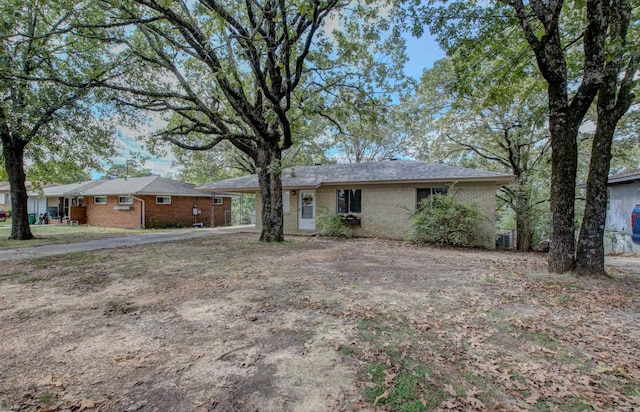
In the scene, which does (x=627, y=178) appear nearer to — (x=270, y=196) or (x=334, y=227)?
(x=334, y=227)

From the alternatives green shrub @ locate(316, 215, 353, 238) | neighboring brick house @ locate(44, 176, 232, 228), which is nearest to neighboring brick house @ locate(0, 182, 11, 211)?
neighboring brick house @ locate(44, 176, 232, 228)

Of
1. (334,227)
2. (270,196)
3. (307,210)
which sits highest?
(270,196)

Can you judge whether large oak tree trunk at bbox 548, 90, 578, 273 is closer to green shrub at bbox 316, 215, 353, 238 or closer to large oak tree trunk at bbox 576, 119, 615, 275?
large oak tree trunk at bbox 576, 119, 615, 275

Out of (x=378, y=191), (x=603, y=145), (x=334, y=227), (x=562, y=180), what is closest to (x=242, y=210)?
(x=334, y=227)

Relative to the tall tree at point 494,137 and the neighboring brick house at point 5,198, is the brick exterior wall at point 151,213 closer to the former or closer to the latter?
the neighboring brick house at point 5,198

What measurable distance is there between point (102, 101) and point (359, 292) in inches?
405

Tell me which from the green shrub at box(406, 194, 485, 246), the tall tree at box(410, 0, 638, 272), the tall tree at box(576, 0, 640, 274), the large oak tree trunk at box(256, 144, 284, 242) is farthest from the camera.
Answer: the large oak tree trunk at box(256, 144, 284, 242)

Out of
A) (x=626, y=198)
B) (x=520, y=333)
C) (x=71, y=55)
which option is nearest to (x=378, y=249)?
(x=520, y=333)

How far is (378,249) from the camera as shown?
32.5 ft

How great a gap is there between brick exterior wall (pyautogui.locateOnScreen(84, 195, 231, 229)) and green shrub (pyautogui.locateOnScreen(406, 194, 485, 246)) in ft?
49.2

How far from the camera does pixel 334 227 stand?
13.1 meters

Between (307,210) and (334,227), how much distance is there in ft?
7.23

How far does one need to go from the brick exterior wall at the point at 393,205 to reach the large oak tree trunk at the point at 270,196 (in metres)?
3.61

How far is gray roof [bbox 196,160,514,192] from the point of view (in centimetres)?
1127
